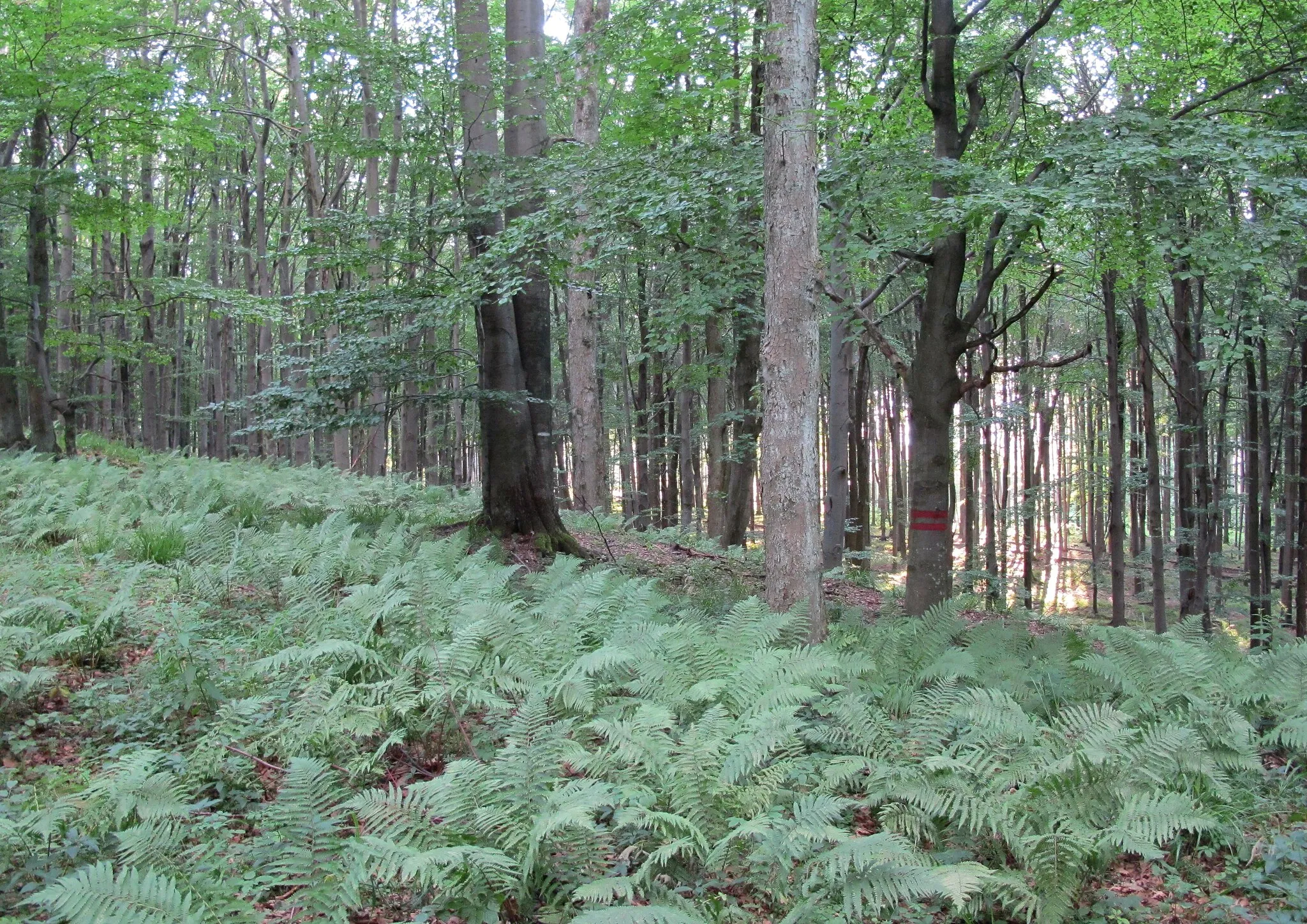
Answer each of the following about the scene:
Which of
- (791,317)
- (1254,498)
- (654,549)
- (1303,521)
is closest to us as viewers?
(791,317)

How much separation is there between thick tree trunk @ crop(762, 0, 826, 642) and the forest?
32mm

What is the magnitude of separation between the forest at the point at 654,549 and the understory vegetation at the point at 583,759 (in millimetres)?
28

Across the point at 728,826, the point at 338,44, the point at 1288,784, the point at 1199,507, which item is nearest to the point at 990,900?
the point at 728,826

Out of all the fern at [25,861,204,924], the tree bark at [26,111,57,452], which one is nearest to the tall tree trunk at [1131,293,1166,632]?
the fern at [25,861,204,924]

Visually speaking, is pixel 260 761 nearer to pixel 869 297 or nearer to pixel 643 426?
pixel 869 297

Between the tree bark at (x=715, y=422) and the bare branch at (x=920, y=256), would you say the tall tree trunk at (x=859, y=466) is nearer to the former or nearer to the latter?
the tree bark at (x=715, y=422)

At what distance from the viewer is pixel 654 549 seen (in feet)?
38.2

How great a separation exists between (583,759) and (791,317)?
3.52 meters

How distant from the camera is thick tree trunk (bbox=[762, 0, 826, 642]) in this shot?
231 inches

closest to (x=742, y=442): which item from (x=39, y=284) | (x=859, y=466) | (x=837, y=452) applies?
(x=837, y=452)

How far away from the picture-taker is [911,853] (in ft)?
10.2

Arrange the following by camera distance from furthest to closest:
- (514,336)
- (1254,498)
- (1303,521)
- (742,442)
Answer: (1254,498) < (1303,521) < (742,442) < (514,336)

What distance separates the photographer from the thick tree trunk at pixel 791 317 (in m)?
5.88

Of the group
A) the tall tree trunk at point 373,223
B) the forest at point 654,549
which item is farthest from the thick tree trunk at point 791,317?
the tall tree trunk at point 373,223
